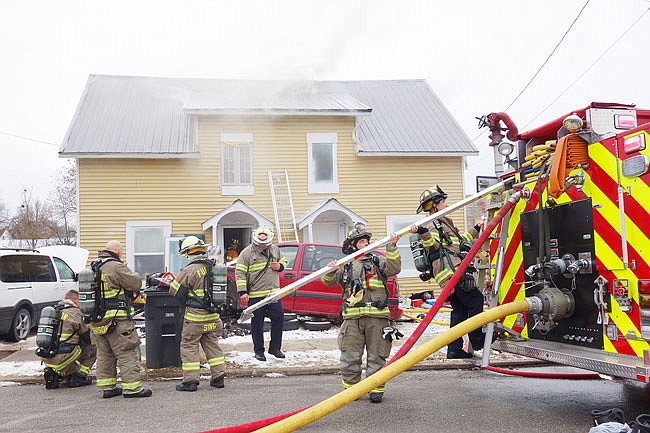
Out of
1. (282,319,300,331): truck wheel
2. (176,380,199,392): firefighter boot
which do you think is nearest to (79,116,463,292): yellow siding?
(282,319,300,331): truck wheel

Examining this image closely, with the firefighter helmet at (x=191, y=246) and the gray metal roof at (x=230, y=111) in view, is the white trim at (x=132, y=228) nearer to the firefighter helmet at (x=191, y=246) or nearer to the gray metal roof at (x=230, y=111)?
the gray metal roof at (x=230, y=111)

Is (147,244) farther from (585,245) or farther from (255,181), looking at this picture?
(585,245)

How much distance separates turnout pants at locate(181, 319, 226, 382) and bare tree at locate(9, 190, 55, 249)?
113 ft

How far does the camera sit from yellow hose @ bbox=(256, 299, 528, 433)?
404cm

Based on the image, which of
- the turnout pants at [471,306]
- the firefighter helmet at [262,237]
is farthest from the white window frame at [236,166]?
the turnout pants at [471,306]

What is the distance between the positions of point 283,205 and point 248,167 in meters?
1.38

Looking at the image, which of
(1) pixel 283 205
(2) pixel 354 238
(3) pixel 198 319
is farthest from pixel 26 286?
(2) pixel 354 238

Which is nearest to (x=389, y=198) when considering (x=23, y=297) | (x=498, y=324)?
(x=23, y=297)

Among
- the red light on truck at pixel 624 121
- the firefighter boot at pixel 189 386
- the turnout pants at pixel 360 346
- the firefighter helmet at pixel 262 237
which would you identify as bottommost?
the firefighter boot at pixel 189 386

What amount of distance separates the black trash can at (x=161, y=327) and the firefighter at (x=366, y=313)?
2334mm

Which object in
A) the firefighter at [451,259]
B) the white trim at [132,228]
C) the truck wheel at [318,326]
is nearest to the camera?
the firefighter at [451,259]

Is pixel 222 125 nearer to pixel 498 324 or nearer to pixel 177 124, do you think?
pixel 177 124

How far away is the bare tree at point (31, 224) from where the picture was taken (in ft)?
128

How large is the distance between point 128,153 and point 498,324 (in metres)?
11.2
